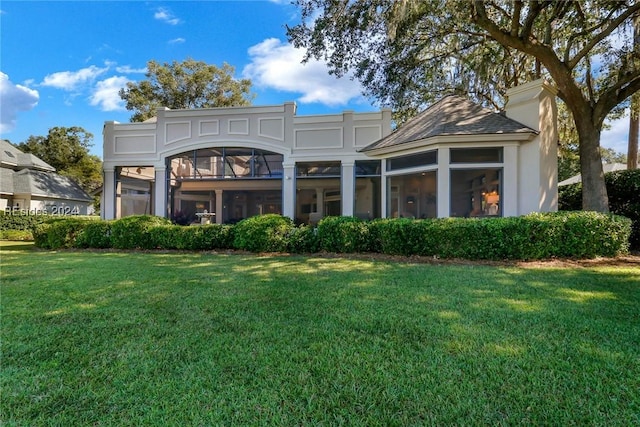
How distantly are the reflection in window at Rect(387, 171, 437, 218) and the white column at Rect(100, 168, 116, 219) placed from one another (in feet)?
39.8

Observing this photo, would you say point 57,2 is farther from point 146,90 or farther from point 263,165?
point 146,90

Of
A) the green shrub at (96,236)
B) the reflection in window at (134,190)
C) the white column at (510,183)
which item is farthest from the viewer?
the reflection in window at (134,190)

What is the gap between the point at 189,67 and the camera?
2489cm

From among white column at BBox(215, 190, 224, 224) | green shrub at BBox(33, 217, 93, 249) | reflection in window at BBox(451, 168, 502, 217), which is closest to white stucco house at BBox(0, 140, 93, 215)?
green shrub at BBox(33, 217, 93, 249)

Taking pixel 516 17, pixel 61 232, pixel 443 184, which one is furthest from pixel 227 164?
pixel 516 17

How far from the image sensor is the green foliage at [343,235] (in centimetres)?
822

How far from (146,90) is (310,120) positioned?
17727mm

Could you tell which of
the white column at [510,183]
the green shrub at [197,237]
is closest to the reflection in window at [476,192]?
the white column at [510,183]

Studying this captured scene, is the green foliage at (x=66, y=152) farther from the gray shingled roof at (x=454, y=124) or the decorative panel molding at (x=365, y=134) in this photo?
the gray shingled roof at (x=454, y=124)

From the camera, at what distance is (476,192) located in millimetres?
9000

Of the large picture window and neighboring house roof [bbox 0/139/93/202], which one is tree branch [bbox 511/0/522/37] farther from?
neighboring house roof [bbox 0/139/93/202]

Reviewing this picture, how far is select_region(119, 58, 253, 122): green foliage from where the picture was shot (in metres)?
24.0

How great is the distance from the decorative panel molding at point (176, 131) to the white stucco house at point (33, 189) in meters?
11.5

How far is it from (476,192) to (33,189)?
26105 mm
